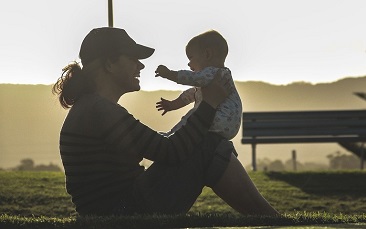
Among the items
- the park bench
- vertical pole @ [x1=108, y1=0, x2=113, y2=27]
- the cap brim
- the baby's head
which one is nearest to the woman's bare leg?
the cap brim

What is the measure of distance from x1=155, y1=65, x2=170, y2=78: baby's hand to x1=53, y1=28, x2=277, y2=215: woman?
43cm

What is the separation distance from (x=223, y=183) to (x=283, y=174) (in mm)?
9214

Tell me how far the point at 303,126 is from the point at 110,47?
1123 cm

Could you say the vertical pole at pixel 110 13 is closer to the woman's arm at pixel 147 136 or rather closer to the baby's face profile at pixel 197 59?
the baby's face profile at pixel 197 59

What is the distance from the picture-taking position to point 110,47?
17.3 ft

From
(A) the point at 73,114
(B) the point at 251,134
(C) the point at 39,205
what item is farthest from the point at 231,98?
(B) the point at 251,134

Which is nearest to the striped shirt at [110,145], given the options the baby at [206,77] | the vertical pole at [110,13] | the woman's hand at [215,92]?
the woman's hand at [215,92]

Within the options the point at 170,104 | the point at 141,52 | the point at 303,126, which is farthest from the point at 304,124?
the point at 141,52

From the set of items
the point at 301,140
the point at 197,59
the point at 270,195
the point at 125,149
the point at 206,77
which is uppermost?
the point at 197,59

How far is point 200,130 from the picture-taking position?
5070 mm

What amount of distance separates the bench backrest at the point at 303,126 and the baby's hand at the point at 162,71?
9.95 meters

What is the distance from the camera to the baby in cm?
554

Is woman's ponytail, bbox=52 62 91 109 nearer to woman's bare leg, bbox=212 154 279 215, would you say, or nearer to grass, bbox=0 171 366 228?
woman's bare leg, bbox=212 154 279 215

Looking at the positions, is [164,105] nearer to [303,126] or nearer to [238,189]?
[238,189]
